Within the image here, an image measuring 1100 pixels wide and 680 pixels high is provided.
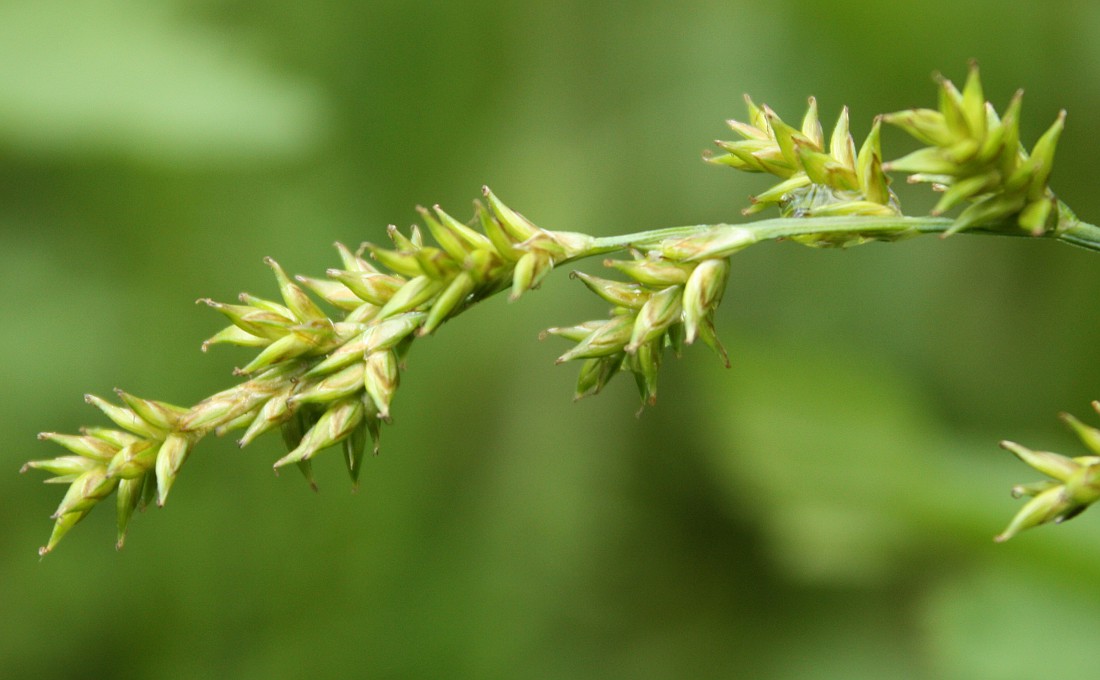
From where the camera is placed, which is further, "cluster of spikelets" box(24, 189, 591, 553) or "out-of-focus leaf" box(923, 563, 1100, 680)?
"out-of-focus leaf" box(923, 563, 1100, 680)

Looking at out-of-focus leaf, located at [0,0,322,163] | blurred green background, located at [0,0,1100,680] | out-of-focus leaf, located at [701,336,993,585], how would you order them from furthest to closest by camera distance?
out-of-focus leaf, located at [701,336,993,585], blurred green background, located at [0,0,1100,680], out-of-focus leaf, located at [0,0,322,163]

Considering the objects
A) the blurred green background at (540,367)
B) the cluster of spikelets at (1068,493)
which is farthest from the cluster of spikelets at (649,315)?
the blurred green background at (540,367)

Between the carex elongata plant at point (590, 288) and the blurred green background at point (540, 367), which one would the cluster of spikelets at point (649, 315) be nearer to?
the carex elongata plant at point (590, 288)

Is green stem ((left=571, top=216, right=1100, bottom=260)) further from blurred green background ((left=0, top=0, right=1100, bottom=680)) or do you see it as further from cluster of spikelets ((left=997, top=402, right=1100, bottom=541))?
blurred green background ((left=0, top=0, right=1100, bottom=680))

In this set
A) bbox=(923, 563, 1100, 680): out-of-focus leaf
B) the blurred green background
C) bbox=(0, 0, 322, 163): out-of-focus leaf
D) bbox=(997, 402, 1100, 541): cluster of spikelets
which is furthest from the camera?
the blurred green background

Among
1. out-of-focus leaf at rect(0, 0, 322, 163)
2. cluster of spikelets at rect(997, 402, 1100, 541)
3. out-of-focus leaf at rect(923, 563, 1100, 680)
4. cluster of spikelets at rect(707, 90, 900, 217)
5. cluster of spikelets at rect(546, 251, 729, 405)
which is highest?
out-of-focus leaf at rect(0, 0, 322, 163)

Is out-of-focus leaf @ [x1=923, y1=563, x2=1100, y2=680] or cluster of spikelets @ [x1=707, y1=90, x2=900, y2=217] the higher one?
cluster of spikelets @ [x1=707, y1=90, x2=900, y2=217]

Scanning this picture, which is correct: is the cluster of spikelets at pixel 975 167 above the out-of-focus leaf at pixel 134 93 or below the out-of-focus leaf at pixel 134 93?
below

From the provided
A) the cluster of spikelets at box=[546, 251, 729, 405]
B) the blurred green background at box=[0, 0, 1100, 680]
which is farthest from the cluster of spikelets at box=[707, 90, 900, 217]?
the blurred green background at box=[0, 0, 1100, 680]
